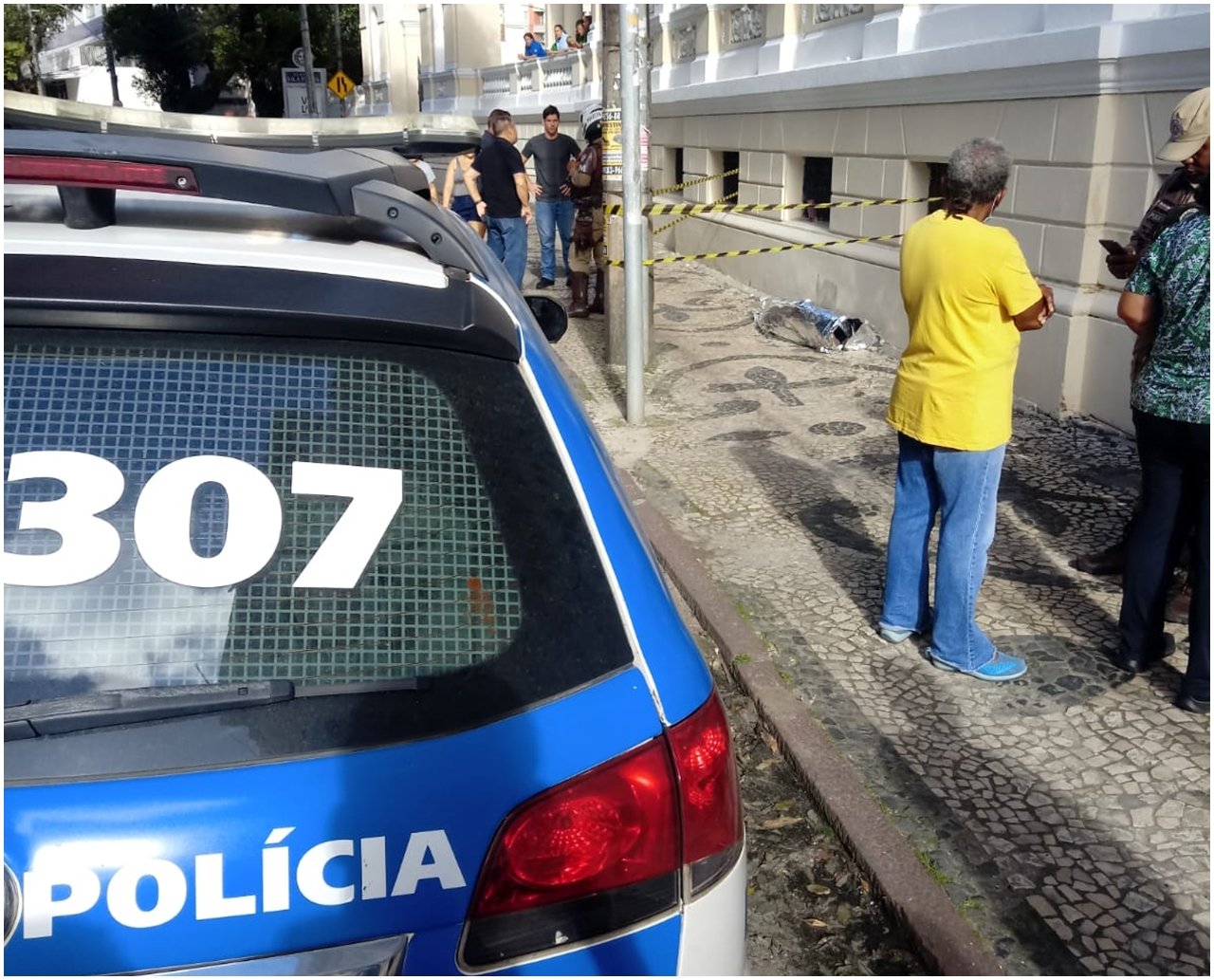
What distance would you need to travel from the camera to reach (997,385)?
12.6ft

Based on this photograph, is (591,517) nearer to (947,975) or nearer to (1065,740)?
(947,975)

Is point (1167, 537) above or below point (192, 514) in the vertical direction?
below

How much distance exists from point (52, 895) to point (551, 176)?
1123cm

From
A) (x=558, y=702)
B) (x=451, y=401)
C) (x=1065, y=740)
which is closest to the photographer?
(x=558, y=702)

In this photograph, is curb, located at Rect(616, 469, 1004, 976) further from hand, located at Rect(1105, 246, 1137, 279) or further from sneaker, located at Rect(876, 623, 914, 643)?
hand, located at Rect(1105, 246, 1137, 279)

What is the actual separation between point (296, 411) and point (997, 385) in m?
2.88

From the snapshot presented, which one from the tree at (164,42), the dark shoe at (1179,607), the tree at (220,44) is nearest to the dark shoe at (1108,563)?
the dark shoe at (1179,607)

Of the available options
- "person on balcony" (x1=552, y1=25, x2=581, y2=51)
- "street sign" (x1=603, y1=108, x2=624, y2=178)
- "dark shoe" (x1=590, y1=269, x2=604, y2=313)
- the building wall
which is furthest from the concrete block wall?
"person on balcony" (x1=552, y1=25, x2=581, y2=51)

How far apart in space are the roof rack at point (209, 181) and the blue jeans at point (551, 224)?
33.5 feet

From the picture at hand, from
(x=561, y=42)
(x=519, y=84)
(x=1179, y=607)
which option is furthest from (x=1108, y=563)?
(x=519, y=84)

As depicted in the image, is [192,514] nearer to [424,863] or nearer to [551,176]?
[424,863]

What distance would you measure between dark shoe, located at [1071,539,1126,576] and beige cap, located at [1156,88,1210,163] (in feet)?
5.97

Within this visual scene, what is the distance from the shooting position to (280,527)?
5.10 feet

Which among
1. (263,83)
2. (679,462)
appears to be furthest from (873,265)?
(263,83)
